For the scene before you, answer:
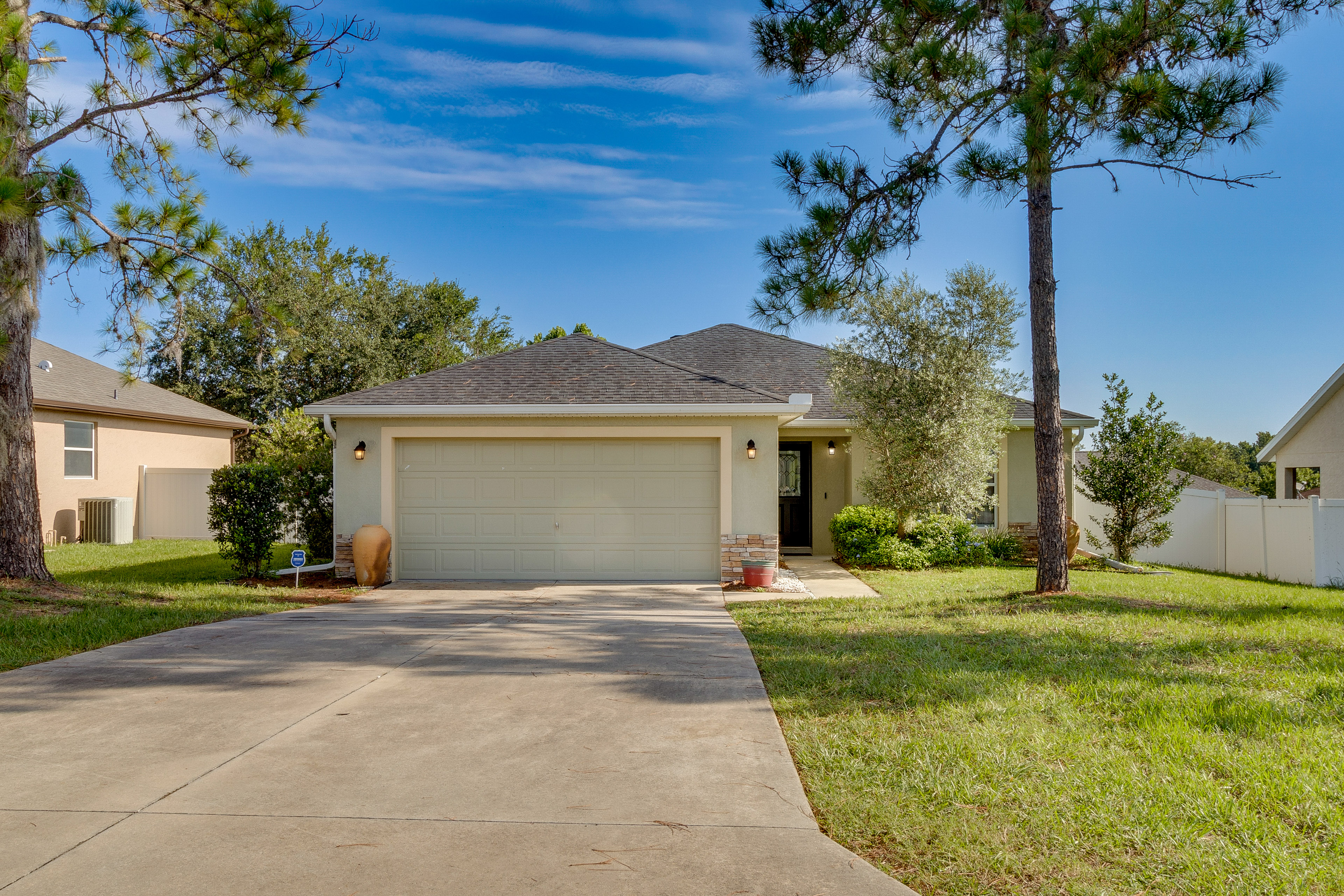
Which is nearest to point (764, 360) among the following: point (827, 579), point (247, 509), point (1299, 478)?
point (827, 579)

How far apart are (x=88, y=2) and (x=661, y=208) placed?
12.2m

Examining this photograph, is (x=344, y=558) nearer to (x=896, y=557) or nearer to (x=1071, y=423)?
(x=896, y=557)

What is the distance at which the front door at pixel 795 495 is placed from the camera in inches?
589

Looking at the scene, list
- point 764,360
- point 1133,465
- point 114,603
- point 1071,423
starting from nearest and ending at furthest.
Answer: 1. point 114,603
2. point 1133,465
3. point 1071,423
4. point 764,360

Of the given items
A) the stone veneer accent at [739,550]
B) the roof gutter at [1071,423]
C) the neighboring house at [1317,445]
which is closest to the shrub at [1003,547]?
the roof gutter at [1071,423]

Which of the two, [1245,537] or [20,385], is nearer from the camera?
[20,385]

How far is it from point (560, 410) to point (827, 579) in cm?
458

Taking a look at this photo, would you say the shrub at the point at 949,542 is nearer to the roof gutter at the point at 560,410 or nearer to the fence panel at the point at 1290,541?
the roof gutter at the point at 560,410

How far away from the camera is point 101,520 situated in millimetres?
16406

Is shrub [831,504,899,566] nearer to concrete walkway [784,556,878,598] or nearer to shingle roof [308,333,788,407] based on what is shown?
concrete walkway [784,556,878,598]

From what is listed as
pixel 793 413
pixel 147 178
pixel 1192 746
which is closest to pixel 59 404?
pixel 147 178

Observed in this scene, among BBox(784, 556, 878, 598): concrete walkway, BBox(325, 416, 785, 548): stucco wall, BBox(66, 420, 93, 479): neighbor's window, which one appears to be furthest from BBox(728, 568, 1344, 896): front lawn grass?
BBox(66, 420, 93, 479): neighbor's window

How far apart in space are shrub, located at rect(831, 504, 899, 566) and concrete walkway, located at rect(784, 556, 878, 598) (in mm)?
352

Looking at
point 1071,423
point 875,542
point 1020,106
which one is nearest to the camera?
point 1020,106
